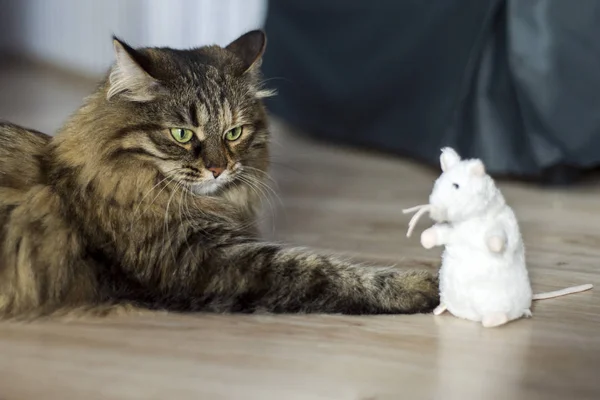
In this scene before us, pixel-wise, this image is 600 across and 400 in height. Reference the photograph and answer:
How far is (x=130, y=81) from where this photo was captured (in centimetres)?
167

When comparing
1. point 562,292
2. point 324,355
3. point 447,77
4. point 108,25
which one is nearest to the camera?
point 324,355

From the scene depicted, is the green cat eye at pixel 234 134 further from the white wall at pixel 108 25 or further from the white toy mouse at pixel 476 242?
the white wall at pixel 108 25

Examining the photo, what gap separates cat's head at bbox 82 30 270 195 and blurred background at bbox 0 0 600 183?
122 cm

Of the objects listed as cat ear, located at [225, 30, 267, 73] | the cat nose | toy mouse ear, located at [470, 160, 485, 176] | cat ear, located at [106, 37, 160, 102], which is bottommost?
the cat nose

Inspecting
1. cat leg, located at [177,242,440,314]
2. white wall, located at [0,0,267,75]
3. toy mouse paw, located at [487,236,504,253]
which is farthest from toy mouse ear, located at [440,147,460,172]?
white wall, located at [0,0,267,75]

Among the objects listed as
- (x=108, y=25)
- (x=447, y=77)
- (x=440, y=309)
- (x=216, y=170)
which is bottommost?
(x=440, y=309)

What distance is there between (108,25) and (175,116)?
3.71 metres

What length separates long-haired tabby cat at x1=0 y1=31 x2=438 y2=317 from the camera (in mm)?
1643

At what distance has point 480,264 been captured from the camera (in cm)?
153

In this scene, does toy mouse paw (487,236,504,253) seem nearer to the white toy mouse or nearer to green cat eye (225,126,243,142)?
the white toy mouse

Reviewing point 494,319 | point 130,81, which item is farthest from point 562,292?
point 130,81

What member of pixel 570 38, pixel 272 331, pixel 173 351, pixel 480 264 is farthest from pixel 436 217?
pixel 570 38

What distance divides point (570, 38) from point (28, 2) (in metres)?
4.52

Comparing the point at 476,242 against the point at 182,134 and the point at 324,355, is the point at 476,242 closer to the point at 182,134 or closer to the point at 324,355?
the point at 324,355
